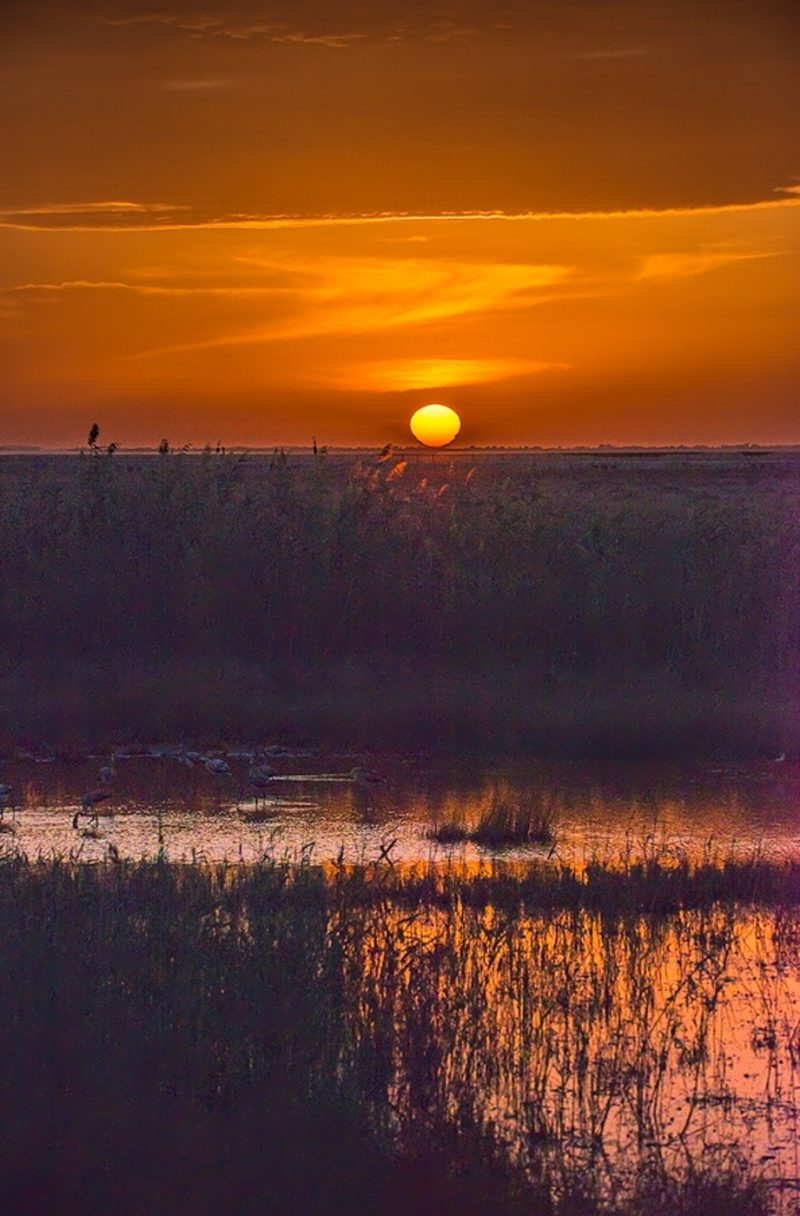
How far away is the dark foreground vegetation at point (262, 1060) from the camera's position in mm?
5488

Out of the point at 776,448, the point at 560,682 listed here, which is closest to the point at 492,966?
the point at 560,682

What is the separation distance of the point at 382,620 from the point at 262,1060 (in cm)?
1146

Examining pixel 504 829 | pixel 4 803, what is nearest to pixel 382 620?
pixel 4 803

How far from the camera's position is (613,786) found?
12992mm

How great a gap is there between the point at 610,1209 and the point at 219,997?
1.98 m

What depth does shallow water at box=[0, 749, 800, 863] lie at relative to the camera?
10.5 m

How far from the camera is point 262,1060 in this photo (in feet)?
20.9

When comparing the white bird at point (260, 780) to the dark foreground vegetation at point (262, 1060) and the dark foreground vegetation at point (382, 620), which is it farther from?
the dark foreground vegetation at point (262, 1060)

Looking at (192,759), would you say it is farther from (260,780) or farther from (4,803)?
(4,803)

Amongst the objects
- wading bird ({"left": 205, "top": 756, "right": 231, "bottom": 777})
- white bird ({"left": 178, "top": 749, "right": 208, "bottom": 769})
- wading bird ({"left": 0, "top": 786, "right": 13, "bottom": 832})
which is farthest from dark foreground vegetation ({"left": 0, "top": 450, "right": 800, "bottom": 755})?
wading bird ({"left": 0, "top": 786, "right": 13, "bottom": 832})

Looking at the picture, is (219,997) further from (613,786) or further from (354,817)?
(613,786)

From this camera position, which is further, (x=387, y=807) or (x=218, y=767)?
(x=218, y=767)

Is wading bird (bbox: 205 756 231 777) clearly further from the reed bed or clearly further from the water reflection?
the water reflection

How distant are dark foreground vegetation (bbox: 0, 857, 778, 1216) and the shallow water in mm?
2003
